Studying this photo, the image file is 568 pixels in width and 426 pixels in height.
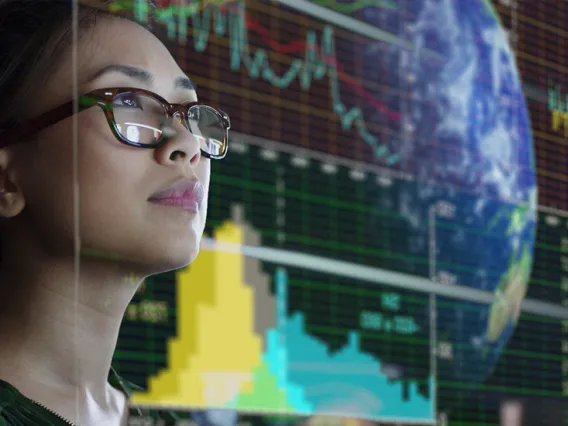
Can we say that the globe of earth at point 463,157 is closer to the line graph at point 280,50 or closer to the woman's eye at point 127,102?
the line graph at point 280,50

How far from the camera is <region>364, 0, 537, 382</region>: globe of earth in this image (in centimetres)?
151

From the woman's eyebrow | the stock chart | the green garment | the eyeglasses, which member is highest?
the stock chart

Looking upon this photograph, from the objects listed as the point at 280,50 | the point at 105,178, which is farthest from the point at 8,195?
the point at 280,50

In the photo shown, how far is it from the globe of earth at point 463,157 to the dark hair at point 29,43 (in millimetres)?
847

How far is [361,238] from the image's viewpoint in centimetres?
140

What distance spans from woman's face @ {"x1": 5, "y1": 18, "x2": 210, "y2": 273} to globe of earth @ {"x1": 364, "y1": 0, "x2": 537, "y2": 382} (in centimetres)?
85

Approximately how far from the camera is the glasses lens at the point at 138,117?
609 mm

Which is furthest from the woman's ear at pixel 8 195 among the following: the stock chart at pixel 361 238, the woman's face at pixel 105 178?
the stock chart at pixel 361 238

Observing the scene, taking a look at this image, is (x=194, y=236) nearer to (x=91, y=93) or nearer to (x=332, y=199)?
(x=91, y=93)

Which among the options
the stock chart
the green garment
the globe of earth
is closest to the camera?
the green garment

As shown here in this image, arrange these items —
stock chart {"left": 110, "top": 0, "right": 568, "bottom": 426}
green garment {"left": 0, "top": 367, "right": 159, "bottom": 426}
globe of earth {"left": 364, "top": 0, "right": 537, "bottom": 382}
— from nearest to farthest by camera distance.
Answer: green garment {"left": 0, "top": 367, "right": 159, "bottom": 426} < stock chart {"left": 110, "top": 0, "right": 568, "bottom": 426} < globe of earth {"left": 364, "top": 0, "right": 537, "bottom": 382}

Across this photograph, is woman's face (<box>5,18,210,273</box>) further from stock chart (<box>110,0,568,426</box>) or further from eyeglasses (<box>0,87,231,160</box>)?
stock chart (<box>110,0,568,426</box>)

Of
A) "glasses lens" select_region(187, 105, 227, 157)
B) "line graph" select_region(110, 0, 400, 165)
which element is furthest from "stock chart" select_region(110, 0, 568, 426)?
"glasses lens" select_region(187, 105, 227, 157)

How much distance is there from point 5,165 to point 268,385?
0.63 meters
